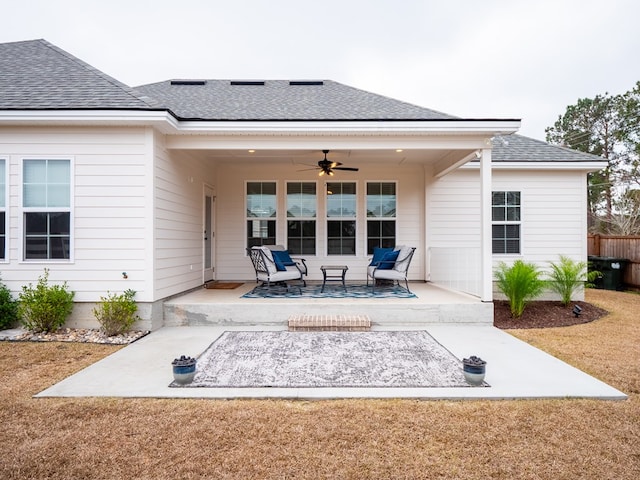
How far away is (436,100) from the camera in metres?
28.1

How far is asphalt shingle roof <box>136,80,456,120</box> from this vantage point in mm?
6738

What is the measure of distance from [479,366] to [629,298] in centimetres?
874

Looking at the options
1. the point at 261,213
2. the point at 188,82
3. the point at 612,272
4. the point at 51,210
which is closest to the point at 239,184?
the point at 261,213

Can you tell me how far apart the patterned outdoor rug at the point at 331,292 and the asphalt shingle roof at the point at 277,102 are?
9.90 ft

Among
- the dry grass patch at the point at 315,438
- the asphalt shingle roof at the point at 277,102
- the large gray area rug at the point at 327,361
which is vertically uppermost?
the asphalt shingle roof at the point at 277,102

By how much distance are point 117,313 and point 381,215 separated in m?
5.95

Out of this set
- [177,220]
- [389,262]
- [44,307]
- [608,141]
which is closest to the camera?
[44,307]

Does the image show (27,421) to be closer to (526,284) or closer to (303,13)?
(526,284)

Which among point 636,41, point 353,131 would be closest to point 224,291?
point 353,131

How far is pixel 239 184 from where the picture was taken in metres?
9.15

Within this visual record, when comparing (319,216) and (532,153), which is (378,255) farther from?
(532,153)

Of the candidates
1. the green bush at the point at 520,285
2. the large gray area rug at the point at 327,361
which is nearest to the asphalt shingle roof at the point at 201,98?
the green bush at the point at 520,285

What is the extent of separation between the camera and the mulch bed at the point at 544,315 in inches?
270

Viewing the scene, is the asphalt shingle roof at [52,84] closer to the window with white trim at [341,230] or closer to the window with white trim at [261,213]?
the window with white trim at [261,213]
